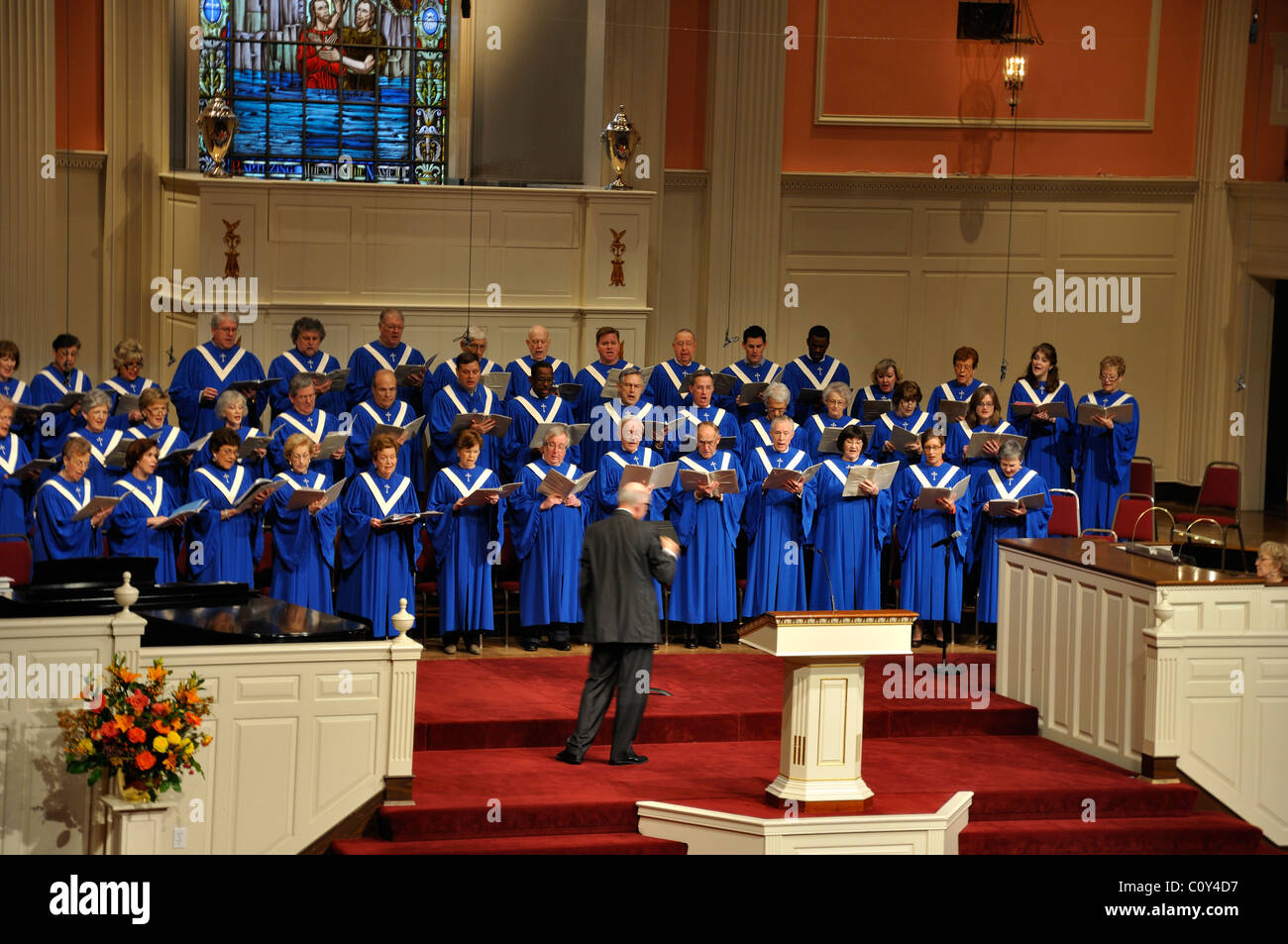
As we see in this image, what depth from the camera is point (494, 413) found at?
1252 cm

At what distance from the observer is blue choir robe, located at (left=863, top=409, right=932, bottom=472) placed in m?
12.5

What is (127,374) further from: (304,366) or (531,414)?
(531,414)

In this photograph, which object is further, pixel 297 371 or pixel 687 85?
pixel 687 85

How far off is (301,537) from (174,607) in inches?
67.6

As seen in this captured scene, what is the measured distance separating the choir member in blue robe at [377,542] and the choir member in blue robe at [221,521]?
0.54m

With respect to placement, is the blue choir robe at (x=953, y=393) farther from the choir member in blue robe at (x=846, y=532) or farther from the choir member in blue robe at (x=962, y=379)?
the choir member in blue robe at (x=846, y=532)

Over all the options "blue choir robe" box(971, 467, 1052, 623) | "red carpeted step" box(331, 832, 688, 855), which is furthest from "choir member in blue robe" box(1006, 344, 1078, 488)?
"red carpeted step" box(331, 832, 688, 855)

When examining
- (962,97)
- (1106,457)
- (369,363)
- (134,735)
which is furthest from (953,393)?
(134,735)

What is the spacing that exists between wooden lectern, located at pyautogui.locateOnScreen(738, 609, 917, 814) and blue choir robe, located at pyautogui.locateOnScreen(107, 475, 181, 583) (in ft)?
12.3

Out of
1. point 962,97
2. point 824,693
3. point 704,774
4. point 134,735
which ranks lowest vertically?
point 704,774

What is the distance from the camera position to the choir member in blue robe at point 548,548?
36.2 feet

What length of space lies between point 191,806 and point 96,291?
7952mm

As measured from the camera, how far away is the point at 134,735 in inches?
302

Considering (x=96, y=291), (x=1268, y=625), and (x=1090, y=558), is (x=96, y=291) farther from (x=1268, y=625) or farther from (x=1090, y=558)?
(x=1268, y=625)
